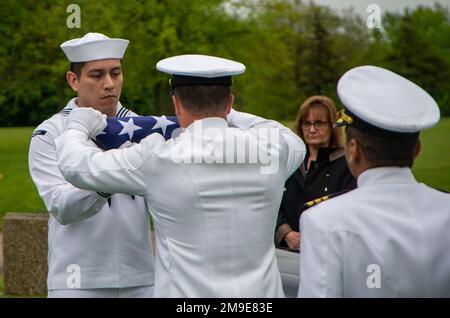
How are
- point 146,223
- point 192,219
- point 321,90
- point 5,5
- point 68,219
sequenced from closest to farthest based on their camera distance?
point 192,219, point 68,219, point 146,223, point 321,90, point 5,5

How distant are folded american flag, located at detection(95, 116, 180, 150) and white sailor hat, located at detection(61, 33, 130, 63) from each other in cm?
49

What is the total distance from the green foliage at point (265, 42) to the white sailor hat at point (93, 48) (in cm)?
880

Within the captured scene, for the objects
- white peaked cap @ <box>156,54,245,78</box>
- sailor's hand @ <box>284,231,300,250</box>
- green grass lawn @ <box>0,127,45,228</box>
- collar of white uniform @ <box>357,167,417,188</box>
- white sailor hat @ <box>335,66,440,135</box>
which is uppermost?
white sailor hat @ <box>335,66,440,135</box>

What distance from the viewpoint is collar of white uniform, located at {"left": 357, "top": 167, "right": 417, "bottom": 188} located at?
3.26 m

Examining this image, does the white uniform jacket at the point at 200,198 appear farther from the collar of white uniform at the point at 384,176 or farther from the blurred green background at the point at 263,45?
the blurred green background at the point at 263,45

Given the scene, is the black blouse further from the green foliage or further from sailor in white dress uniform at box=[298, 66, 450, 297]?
the green foliage

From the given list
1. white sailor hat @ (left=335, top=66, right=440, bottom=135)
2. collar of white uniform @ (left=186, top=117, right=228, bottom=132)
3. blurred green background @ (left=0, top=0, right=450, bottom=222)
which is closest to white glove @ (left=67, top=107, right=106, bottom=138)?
collar of white uniform @ (left=186, top=117, right=228, bottom=132)

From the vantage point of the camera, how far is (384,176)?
10.7ft

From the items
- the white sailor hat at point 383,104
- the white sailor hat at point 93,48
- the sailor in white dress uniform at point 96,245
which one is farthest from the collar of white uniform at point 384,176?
the white sailor hat at point 93,48

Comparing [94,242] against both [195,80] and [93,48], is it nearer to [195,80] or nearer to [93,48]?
[93,48]

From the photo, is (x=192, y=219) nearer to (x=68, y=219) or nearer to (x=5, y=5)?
(x=68, y=219)

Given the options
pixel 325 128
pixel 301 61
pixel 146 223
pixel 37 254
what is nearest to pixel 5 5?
pixel 301 61
